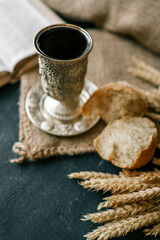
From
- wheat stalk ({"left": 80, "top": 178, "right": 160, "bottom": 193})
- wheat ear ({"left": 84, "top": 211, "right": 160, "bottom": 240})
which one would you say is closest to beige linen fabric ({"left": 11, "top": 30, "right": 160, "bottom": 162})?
wheat stalk ({"left": 80, "top": 178, "right": 160, "bottom": 193})

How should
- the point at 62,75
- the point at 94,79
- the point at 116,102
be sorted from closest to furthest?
the point at 62,75 → the point at 116,102 → the point at 94,79

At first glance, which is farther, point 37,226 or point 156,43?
point 156,43

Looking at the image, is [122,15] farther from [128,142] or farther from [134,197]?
[134,197]

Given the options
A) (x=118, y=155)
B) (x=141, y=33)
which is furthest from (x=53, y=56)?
(x=141, y=33)

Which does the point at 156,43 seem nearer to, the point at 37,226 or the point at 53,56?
the point at 53,56

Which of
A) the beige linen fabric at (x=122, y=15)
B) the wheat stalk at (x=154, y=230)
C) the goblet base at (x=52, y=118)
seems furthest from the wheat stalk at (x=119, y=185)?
the beige linen fabric at (x=122, y=15)

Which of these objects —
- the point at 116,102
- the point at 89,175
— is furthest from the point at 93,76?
the point at 89,175
